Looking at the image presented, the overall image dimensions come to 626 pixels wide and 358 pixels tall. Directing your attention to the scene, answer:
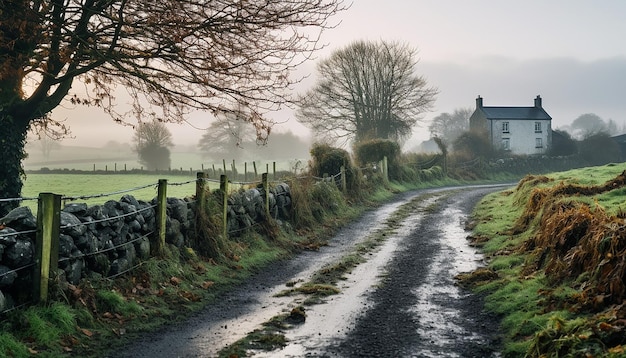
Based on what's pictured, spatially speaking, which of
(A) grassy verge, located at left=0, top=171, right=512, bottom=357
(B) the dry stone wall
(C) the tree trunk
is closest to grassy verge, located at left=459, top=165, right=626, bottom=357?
(A) grassy verge, located at left=0, top=171, right=512, bottom=357

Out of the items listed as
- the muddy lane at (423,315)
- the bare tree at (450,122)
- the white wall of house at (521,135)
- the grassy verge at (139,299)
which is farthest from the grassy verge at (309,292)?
the bare tree at (450,122)

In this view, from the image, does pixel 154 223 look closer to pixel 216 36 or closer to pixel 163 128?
pixel 216 36

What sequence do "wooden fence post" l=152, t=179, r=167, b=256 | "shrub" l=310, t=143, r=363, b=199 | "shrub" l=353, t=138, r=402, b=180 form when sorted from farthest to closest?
"shrub" l=353, t=138, r=402, b=180 < "shrub" l=310, t=143, r=363, b=199 < "wooden fence post" l=152, t=179, r=167, b=256

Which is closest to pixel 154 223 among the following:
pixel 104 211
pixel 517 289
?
pixel 104 211

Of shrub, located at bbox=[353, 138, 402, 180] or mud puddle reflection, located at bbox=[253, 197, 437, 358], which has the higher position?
shrub, located at bbox=[353, 138, 402, 180]

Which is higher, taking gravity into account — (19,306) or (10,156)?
(10,156)

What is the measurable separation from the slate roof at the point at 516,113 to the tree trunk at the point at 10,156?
194ft

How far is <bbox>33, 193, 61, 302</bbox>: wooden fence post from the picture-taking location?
713cm

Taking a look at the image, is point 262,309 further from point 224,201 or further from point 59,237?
point 224,201

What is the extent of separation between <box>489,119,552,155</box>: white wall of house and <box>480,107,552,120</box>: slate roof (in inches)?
23.9

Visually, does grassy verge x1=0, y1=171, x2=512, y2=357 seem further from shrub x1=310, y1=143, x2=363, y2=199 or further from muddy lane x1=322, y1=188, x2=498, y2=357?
shrub x1=310, y1=143, x2=363, y2=199

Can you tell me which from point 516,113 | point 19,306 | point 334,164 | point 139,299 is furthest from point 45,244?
point 516,113

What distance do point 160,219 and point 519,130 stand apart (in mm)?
61606

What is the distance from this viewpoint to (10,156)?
1175cm
